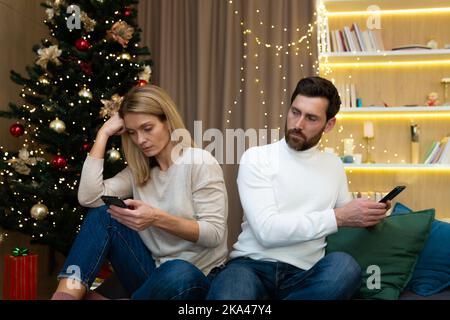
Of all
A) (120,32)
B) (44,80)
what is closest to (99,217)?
(44,80)

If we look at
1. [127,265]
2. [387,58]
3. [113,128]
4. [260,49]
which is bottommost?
[127,265]

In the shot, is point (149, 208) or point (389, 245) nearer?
point (149, 208)

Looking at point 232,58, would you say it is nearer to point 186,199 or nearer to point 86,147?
point 86,147

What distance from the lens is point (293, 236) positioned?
5.46 feet

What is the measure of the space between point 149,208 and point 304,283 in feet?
1.66

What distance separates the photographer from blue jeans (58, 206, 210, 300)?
59.4 inches

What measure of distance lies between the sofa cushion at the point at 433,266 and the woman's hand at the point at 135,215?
0.90m

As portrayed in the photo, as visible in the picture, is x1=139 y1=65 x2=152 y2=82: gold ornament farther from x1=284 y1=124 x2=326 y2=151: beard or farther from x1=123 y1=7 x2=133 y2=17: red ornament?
x1=284 y1=124 x2=326 y2=151: beard

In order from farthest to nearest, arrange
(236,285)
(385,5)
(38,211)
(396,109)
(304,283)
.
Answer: (385,5)
(396,109)
(38,211)
(304,283)
(236,285)

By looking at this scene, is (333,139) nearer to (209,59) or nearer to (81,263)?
(209,59)

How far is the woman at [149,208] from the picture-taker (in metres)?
1.64

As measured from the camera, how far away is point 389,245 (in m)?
1.79

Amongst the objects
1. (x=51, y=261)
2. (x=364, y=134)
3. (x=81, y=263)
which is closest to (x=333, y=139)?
(x=364, y=134)

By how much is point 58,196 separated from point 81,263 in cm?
127
